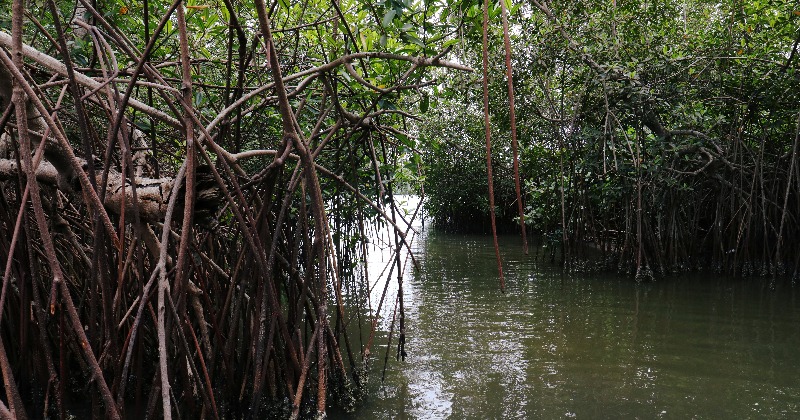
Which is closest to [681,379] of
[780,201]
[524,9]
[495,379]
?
[495,379]

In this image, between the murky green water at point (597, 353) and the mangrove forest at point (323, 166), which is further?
the murky green water at point (597, 353)

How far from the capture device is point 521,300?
22.3ft

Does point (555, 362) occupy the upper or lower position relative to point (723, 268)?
lower

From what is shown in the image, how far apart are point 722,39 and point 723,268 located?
2.91 metres

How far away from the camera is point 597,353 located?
4605 millimetres

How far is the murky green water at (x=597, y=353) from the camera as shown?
356cm

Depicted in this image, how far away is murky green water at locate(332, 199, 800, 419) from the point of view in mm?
3557

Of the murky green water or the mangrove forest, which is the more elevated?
the mangrove forest

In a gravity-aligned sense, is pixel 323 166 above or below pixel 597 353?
above

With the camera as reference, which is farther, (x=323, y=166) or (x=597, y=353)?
(x=323, y=166)

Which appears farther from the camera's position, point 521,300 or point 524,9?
point 524,9

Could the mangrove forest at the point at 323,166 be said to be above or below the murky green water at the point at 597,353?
above

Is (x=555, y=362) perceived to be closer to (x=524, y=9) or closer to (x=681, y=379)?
(x=681, y=379)

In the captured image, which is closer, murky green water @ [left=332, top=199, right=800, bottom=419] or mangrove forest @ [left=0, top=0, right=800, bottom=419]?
mangrove forest @ [left=0, top=0, right=800, bottom=419]
